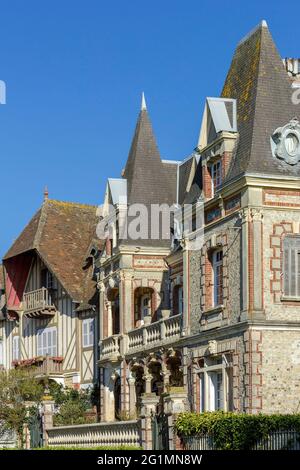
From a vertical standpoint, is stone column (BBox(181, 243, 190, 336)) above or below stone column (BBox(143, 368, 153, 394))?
above

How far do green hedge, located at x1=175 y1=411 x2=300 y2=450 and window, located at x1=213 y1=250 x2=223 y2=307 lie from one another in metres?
5.81

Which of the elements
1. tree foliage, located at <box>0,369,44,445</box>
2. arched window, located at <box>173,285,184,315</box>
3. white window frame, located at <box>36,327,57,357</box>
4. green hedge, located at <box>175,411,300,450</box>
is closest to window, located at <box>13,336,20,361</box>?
white window frame, located at <box>36,327,57,357</box>

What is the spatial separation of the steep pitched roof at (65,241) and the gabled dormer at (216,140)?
14.6 meters

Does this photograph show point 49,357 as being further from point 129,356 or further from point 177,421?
point 177,421

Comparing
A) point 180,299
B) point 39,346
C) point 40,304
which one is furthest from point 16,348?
point 180,299

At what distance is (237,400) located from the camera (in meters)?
30.2

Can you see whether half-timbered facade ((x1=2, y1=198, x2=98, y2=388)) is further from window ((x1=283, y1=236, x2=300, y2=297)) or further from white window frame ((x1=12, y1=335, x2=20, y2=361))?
window ((x1=283, y1=236, x2=300, y2=297))

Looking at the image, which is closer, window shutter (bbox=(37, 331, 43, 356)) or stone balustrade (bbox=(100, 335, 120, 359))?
stone balustrade (bbox=(100, 335, 120, 359))

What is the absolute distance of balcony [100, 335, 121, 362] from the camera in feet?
132

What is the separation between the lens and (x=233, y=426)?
2547 cm

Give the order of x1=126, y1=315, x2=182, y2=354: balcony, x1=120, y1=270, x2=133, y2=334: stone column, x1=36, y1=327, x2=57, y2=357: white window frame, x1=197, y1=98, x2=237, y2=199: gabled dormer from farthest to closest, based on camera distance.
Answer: x1=36, y1=327, x2=57, y2=357: white window frame, x1=120, y1=270, x2=133, y2=334: stone column, x1=126, y1=315, x2=182, y2=354: balcony, x1=197, y1=98, x2=237, y2=199: gabled dormer
